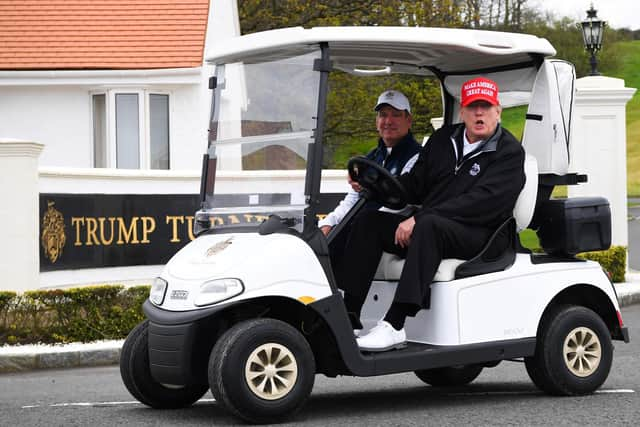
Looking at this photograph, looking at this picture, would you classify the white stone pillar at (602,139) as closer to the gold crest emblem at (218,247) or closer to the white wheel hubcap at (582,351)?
the white wheel hubcap at (582,351)

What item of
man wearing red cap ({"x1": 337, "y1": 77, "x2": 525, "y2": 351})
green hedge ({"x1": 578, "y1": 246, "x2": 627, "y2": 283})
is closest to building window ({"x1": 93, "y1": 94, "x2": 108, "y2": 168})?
green hedge ({"x1": 578, "y1": 246, "x2": 627, "y2": 283})

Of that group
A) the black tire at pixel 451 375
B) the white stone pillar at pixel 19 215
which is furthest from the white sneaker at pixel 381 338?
the white stone pillar at pixel 19 215

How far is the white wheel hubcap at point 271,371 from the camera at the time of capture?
6.78 m

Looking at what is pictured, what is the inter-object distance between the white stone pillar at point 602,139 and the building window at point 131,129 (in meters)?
7.53

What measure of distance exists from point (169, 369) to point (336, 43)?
2.09 metres

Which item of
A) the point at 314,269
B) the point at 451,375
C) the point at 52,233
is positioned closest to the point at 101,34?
the point at 52,233

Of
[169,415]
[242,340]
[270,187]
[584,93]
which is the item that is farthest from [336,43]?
[584,93]

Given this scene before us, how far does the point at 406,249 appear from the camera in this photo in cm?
759

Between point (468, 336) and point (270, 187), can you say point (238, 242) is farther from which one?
point (468, 336)

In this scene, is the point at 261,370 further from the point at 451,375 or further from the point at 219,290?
the point at 451,375

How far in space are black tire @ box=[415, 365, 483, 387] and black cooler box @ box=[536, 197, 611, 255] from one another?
1133mm

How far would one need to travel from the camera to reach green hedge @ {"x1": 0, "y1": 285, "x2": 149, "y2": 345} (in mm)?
12891

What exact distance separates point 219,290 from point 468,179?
1.78 m

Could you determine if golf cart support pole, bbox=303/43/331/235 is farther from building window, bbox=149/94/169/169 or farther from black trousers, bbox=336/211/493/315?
building window, bbox=149/94/169/169
